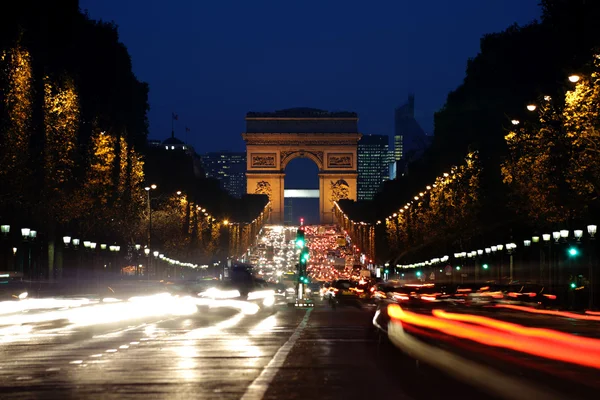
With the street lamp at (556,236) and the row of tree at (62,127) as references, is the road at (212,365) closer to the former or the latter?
the row of tree at (62,127)

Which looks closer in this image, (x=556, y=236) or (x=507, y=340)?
(x=507, y=340)

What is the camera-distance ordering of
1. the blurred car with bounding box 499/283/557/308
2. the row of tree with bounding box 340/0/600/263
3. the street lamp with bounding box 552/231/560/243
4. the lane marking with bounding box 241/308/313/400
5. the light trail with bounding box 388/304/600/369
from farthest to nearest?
the street lamp with bounding box 552/231/560/243, the row of tree with bounding box 340/0/600/263, the blurred car with bounding box 499/283/557/308, the lane marking with bounding box 241/308/313/400, the light trail with bounding box 388/304/600/369

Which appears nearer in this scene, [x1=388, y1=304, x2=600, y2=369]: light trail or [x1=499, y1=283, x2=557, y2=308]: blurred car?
[x1=388, y1=304, x2=600, y2=369]: light trail

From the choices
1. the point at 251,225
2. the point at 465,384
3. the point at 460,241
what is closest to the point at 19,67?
the point at 465,384

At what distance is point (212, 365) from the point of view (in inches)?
645

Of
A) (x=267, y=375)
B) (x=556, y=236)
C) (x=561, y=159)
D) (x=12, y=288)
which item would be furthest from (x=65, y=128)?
(x=267, y=375)

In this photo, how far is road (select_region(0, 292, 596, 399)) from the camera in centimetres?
1284

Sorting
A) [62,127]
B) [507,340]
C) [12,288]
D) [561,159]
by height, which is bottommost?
[507,340]

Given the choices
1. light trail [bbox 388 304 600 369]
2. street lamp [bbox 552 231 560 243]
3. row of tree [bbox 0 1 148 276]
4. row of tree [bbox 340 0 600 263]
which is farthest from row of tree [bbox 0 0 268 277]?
light trail [bbox 388 304 600 369]

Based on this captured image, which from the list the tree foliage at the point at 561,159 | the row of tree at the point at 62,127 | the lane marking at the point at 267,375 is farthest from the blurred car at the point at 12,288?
the tree foliage at the point at 561,159

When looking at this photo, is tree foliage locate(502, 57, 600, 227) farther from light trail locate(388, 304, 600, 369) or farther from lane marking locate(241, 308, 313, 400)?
light trail locate(388, 304, 600, 369)

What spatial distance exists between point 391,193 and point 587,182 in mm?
112235

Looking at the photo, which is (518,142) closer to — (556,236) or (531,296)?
(556,236)

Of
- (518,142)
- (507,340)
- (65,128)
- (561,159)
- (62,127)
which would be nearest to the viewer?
(507,340)
